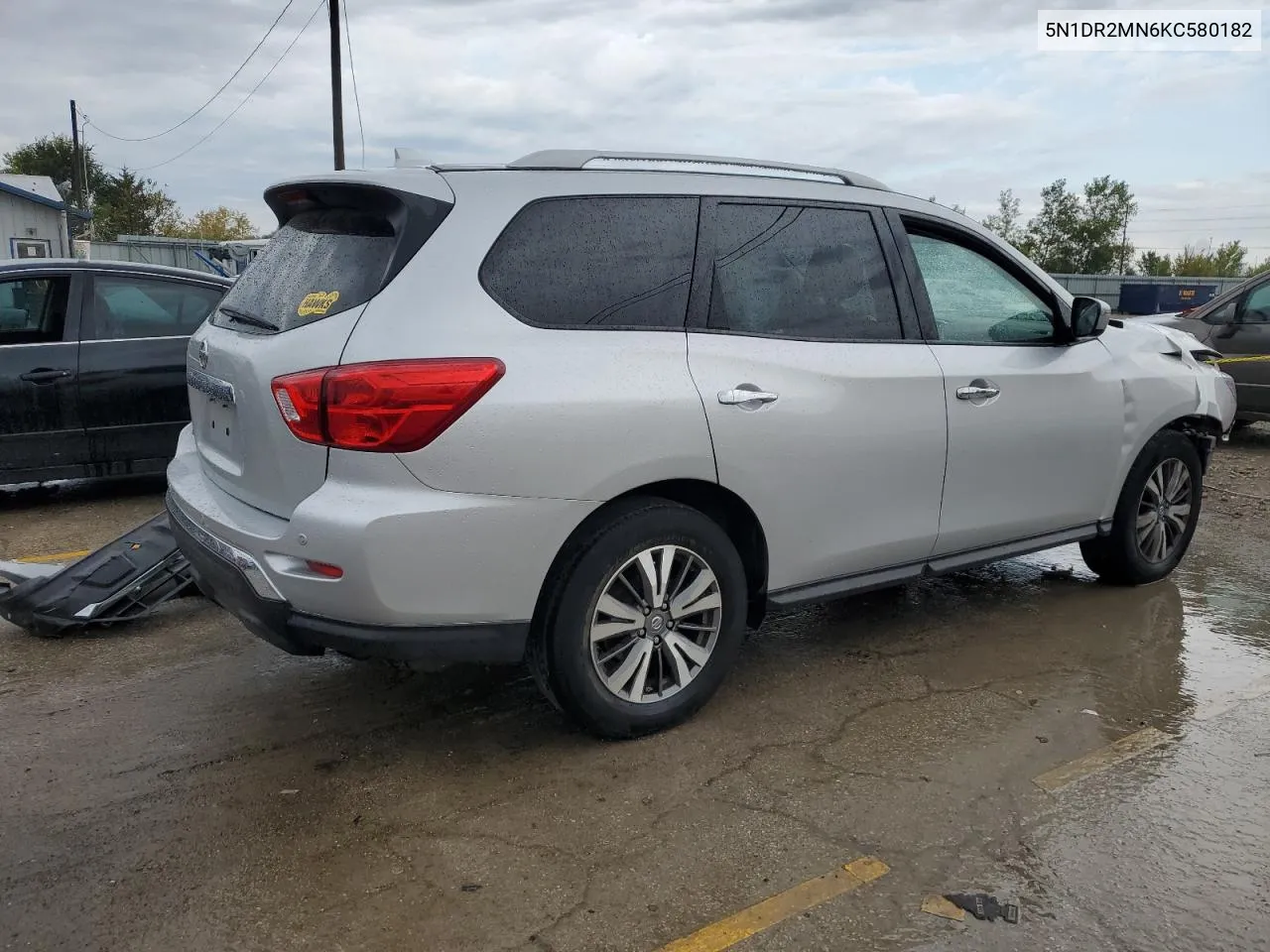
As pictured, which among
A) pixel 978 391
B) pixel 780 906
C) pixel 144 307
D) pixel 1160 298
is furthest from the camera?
pixel 1160 298

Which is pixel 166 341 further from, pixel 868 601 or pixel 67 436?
pixel 868 601

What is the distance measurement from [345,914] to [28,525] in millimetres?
5100

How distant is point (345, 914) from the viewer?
2.67m

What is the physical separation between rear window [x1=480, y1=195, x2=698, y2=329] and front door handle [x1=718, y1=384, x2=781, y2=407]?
0.29 metres

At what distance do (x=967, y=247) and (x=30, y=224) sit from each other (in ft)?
100

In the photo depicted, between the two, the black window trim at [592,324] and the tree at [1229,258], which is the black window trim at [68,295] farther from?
the tree at [1229,258]

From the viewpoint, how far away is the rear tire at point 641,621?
3314 mm

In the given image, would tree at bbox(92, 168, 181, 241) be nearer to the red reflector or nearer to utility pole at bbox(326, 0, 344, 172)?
utility pole at bbox(326, 0, 344, 172)

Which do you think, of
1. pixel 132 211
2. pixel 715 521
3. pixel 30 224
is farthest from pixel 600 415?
pixel 132 211

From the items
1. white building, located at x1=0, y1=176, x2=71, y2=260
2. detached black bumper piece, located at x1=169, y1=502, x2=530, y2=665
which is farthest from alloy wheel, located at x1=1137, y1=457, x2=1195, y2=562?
white building, located at x1=0, y1=176, x2=71, y2=260

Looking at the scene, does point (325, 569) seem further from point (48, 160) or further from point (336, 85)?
point (48, 160)

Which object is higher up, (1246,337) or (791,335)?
(791,335)

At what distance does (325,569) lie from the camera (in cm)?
305

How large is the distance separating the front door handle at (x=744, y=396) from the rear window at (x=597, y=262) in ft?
0.95
